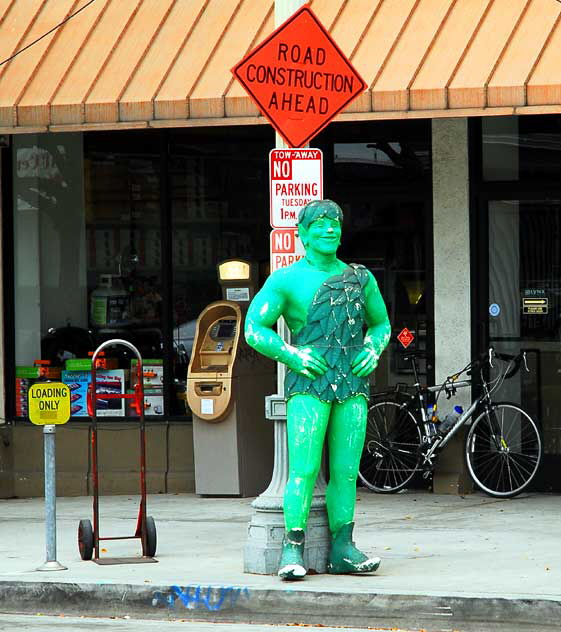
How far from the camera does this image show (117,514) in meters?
12.3

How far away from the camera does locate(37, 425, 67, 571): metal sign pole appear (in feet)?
30.2

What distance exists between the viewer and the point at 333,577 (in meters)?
8.76

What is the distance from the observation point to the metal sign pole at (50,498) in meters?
9.22

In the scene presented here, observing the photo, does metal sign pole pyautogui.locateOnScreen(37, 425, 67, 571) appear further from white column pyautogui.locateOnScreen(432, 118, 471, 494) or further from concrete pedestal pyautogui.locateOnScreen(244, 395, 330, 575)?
white column pyautogui.locateOnScreen(432, 118, 471, 494)

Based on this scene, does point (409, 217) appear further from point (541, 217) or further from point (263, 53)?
point (263, 53)

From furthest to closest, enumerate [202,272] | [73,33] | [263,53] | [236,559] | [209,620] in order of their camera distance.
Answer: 1. [202,272]
2. [73,33]
3. [236,559]
4. [263,53]
5. [209,620]

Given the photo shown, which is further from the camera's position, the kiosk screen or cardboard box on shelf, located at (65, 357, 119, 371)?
cardboard box on shelf, located at (65, 357, 119, 371)

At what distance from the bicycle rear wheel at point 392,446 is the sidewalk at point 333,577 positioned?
41.2 inches

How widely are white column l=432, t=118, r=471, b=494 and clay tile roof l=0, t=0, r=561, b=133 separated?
5.30 ft

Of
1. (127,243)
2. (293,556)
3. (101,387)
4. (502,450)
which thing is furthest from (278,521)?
(127,243)

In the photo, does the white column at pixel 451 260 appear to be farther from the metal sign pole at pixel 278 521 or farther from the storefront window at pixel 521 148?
the metal sign pole at pixel 278 521

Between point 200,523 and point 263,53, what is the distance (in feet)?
13.7

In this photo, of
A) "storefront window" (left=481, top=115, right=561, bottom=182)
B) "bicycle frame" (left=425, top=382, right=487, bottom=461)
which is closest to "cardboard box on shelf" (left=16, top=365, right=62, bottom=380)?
"bicycle frame" (left=425, top=382, right=487, bottom=461)

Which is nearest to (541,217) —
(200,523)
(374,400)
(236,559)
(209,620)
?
(374,400)
